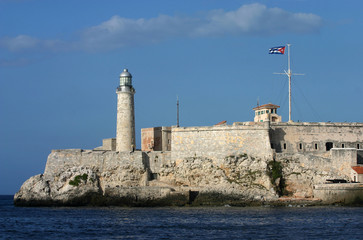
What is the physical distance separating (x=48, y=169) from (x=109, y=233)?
18114 millimetres

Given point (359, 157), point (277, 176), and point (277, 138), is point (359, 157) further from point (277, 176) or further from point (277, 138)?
point (277, 176)

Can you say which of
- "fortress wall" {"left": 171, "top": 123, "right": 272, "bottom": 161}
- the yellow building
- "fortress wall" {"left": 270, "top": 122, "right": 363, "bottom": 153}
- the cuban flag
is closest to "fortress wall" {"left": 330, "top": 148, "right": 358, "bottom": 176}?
"fortress wall" {"left": 270, "top": 122, "right": 363, "bottom": 153}

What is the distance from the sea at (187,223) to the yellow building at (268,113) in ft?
29.7

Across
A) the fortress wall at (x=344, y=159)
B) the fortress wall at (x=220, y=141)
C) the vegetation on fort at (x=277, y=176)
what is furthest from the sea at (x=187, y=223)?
the fortress wall at (x=220, y=141)

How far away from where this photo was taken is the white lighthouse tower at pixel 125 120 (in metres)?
47.9

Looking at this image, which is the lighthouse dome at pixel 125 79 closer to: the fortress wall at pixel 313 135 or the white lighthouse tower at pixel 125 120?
the white lighthouse tower at pixel 125 120

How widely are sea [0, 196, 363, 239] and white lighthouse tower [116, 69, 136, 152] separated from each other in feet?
20.2

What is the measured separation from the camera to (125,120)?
157ft

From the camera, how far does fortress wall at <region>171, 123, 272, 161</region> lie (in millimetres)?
44594

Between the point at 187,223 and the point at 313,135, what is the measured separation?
16.2m

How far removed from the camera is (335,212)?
3759 centimetres

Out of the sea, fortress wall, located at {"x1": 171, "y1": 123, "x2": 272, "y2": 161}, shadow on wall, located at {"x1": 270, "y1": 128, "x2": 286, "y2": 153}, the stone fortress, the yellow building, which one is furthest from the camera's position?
the yellow building

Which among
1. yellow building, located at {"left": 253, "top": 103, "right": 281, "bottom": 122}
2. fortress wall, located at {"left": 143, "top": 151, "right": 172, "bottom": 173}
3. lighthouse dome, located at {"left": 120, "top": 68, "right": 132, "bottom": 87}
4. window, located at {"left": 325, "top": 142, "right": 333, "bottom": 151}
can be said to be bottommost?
fortress wall, located at {"left": 143, "top": 151, "right": 172, "bottom": 173}

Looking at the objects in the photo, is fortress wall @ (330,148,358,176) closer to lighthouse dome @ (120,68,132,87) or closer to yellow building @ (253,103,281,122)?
yellow building @ (253,103,281,122)
